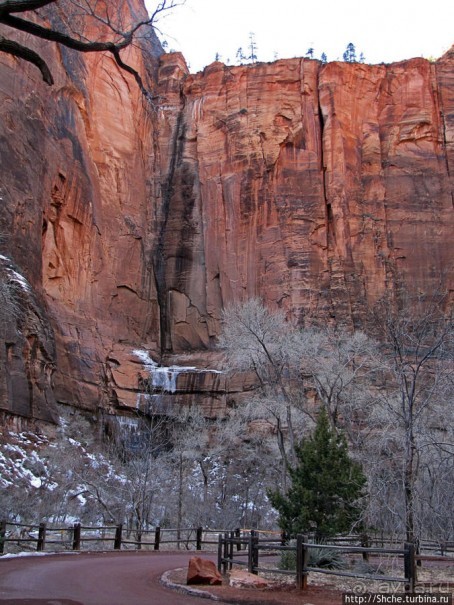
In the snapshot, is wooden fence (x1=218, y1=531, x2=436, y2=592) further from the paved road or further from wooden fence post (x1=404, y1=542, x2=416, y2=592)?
the paved road

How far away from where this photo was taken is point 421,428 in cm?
1636

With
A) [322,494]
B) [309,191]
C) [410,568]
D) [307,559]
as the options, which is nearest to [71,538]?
[322,494]

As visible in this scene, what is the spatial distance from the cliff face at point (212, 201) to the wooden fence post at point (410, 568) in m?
34.8

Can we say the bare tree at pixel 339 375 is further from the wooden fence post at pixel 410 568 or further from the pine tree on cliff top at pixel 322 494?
the wooden fence post at pixel 410 568

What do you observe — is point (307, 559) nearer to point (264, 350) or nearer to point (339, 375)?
point (339, 375)

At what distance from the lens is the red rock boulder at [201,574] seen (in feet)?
36.1

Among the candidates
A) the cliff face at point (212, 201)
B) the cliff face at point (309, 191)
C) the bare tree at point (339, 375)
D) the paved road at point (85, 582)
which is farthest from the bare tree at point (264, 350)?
the cliff face at point (309, 191)

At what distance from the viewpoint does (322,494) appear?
1365 cm

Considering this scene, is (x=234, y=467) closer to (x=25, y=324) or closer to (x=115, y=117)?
(x=25, y=324)

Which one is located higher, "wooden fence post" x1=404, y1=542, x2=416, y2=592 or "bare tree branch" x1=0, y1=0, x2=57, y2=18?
"bare tree branch" x1=0, y1=0, x2=57, y2=18

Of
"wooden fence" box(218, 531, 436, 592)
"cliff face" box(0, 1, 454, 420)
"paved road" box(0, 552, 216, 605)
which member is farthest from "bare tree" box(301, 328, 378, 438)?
"cliff face" box(0, 1, 454, 420)

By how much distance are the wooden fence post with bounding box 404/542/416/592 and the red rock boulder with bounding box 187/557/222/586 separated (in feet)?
11.4

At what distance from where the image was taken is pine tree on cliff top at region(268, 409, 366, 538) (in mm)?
13414

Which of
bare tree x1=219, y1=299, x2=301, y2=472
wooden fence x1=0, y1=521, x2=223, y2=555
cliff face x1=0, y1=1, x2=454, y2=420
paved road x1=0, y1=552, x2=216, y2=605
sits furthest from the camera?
cliff face x1=0, y1=1, x2=454, y2=420
